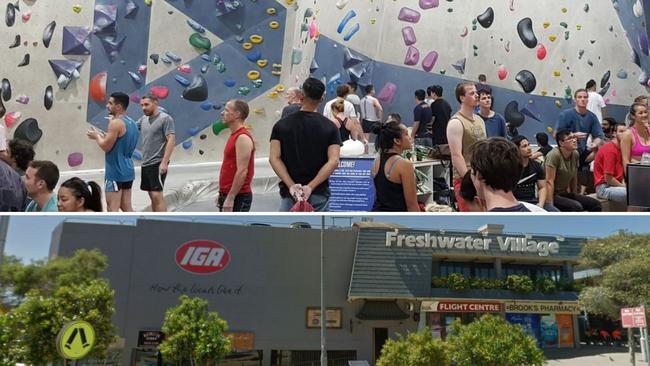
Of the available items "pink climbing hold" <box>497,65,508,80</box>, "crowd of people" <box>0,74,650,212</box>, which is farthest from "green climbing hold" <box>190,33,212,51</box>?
"pink climbing hold" <box>497,65,508,80</box>

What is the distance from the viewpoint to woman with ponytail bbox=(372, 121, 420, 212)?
4.47 m

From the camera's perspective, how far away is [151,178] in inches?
277

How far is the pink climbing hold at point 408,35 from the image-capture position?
10453 mm

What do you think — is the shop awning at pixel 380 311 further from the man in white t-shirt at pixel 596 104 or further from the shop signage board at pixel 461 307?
the man in white t-shirt at pixel 596 104

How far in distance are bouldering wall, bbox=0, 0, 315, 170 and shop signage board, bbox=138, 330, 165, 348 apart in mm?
6554

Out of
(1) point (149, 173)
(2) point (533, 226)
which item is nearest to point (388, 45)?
(1) point (149, 173)

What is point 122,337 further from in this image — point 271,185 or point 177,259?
point 271,185

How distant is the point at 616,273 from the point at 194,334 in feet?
6.76

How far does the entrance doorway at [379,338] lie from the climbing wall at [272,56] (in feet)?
22.4

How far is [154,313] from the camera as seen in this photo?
10.8 feet

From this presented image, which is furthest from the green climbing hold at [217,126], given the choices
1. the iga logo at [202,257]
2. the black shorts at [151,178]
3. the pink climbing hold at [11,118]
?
the iga logo at [202,257]

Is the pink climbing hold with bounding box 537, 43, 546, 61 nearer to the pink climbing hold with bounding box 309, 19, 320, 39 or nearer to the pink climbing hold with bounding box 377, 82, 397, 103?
the pink climbing hold with bounding box 377, 82, 397, 103

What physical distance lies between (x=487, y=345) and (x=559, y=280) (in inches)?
18.9

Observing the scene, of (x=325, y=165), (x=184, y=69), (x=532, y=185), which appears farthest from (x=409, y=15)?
(x=325, y=165)
